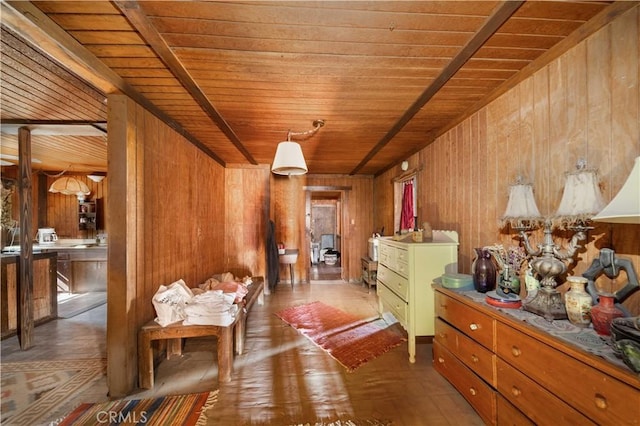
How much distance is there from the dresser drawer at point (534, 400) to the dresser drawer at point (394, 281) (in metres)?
1.09

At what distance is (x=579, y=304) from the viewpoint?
127cm

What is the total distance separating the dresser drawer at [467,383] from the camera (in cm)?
158

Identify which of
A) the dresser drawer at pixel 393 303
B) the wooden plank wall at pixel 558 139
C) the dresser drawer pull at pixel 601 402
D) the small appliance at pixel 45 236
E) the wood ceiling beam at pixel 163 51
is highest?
the wood ceiling beam at pixel 163 51

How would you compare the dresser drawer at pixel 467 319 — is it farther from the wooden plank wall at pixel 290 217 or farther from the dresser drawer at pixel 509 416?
the wooden plank wall at pixel 290 217

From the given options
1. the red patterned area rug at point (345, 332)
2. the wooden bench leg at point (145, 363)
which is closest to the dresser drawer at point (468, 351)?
the red patterned area rug at point (345, 332)

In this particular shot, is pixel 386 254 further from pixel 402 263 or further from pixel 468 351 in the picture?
pixel 468 351

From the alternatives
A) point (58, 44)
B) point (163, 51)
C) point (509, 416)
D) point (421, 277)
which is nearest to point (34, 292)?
point (58, 44)

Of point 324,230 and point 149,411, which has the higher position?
point 324,230

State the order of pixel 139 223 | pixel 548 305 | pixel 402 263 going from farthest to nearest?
pixel 402 263 < pixel 139 223 < pixel 548 305

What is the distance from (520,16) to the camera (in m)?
1.34

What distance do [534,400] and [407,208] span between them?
310 centimetres

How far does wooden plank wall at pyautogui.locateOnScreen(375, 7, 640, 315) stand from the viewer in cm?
126

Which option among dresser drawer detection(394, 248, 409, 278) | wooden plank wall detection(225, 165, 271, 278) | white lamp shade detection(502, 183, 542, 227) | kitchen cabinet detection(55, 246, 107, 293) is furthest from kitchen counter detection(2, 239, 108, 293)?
white lamp shade detection(502, 183, 542, 227)

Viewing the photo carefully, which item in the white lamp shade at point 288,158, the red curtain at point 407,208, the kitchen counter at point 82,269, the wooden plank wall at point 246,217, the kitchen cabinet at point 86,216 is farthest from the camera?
the kitchen cabinet at point 86,216
